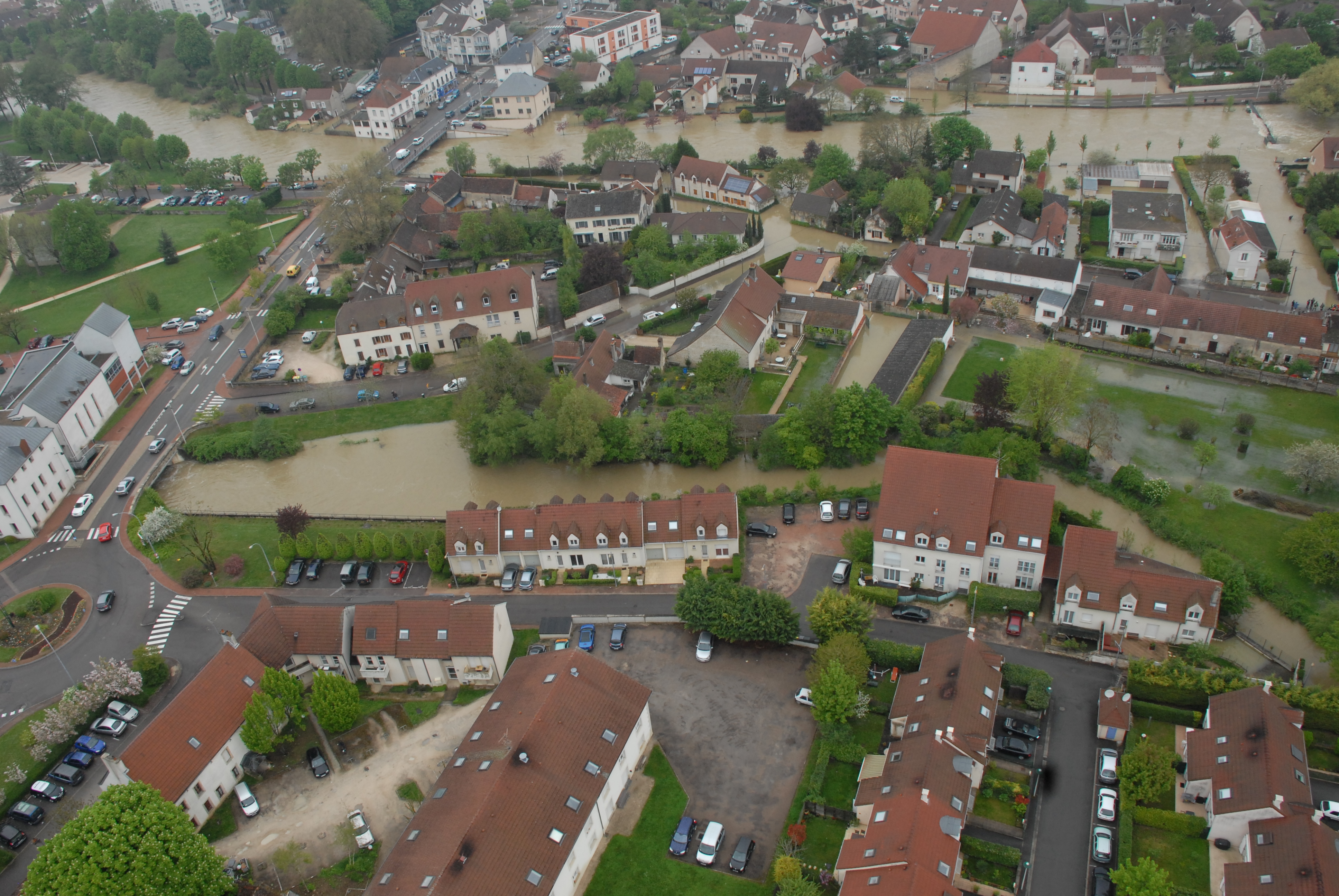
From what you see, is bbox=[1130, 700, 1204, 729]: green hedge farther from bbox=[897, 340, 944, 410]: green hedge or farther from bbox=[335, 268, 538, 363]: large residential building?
bbox=[335, 268, 538, 363]: large residential building

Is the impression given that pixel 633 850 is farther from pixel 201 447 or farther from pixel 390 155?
pixel 390 155

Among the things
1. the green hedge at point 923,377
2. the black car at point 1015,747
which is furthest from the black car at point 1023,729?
the green hedge at point 923,377

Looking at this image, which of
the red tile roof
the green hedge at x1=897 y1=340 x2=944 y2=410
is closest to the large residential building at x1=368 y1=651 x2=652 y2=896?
the red tile roof

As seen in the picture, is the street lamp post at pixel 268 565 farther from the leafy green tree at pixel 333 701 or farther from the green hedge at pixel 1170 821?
the green hedge at pixel 1170 821

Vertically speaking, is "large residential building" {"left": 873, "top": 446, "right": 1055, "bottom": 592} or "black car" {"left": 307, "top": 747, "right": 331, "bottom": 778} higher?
"large residential building" {"left": 873, "top": 446, "right": 1055, "bottom": 592}

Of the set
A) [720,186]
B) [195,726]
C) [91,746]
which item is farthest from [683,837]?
[720,186]

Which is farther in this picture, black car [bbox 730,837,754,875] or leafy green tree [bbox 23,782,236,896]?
black car [bbox 730,837,754,875]

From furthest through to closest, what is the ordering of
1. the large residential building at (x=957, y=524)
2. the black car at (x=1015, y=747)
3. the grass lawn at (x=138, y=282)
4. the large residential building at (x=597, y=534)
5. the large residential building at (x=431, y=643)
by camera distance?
the grass lawn at (x=138, y=282) → the large residential building at (x=597, y=534) → the large residential building at (x=957, y=524) → the large residential building at (x=431, y=643) → the black car at (x=1015, y=747)
